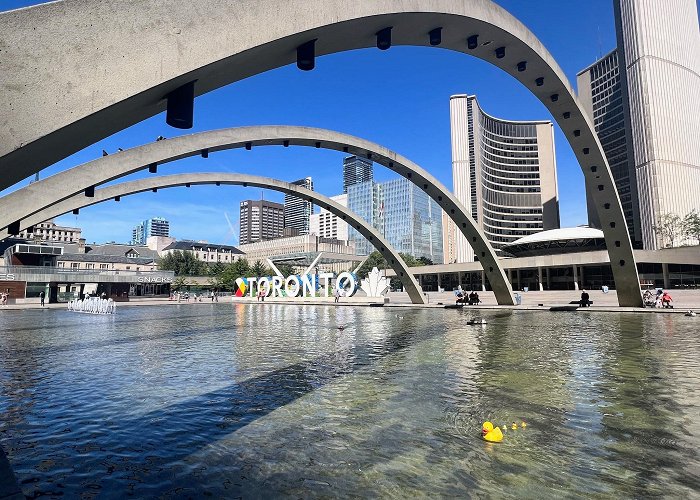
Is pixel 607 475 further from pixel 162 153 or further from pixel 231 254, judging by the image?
pixel 231 254

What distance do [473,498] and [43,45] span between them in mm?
5745

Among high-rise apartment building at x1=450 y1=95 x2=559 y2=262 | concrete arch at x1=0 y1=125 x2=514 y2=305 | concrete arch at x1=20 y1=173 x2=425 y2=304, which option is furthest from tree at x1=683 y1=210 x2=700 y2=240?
concrete arch at x1=0 y1=125 x2=514 y2=305

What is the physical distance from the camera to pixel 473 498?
167 inches

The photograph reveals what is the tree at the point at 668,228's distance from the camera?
3654 inches

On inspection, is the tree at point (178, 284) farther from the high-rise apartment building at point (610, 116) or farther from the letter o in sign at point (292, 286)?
the high-rise apartment building at point (610, 116)

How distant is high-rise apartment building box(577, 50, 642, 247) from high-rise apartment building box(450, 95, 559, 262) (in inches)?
1327

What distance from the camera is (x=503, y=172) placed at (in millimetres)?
167625

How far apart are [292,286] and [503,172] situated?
445 feet

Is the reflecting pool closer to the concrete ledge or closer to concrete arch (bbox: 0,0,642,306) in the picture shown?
the concrete ledge

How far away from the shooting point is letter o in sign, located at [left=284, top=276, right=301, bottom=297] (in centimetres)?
5722

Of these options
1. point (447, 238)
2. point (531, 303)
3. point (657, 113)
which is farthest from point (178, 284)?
point (447, 238)

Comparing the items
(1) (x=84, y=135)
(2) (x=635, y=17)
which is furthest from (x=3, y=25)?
(2) (x=635, y=17)

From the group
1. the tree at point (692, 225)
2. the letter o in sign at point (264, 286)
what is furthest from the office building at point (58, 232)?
the tree at point (692, 225)

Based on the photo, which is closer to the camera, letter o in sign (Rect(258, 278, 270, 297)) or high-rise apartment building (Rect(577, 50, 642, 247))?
letter o in sign (Rect(258, 278, 270, 297))
